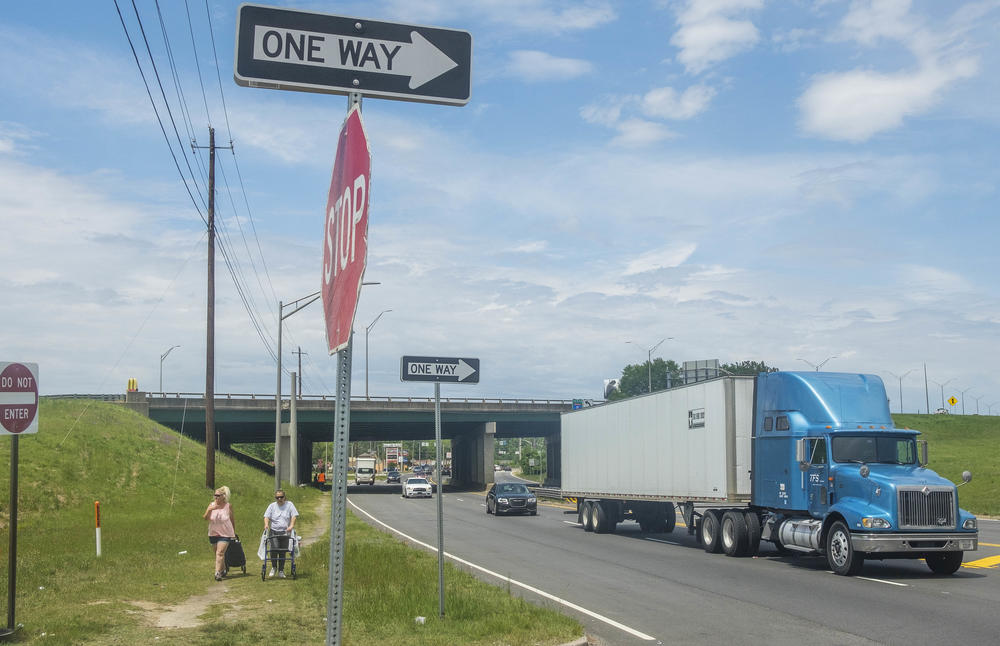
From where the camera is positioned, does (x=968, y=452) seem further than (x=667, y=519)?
Yes

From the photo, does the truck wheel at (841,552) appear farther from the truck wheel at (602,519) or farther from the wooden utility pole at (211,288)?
the wooden utility pole at (211,288)

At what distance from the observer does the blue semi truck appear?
17406 mm

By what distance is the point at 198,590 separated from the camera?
51.9ft

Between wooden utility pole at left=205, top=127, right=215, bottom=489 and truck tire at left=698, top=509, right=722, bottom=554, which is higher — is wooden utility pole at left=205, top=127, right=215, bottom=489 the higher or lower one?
the higher one

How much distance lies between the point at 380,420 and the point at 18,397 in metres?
63.9

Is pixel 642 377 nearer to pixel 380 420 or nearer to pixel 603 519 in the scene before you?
pixel 380 420

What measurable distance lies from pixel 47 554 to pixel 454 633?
49.4ft

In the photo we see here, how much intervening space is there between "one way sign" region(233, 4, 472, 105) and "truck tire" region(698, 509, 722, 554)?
19.5 metres

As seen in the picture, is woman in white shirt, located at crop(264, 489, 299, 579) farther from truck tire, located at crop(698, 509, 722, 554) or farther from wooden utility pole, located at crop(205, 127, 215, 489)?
wooden utility pole, located at crop(205, 127, 215, 489)

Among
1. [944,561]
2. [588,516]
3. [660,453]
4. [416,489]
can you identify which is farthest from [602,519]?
[416,489]

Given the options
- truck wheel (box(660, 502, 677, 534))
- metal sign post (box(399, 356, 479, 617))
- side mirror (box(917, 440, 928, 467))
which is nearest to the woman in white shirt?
metal sign post (box(399, 356, 479, 617))

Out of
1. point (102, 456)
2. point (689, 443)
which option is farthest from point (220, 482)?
point (689, 443)

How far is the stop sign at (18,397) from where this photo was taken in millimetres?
11727

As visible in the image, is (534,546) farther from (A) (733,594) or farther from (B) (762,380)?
(A) (733,594)
